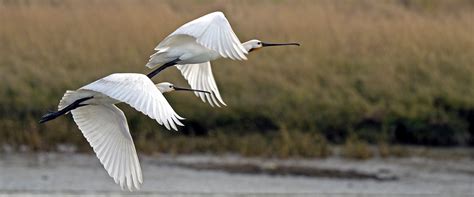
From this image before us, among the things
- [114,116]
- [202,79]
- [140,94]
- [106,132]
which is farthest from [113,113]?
[140,94]

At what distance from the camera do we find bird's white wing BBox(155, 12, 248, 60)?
9828mm

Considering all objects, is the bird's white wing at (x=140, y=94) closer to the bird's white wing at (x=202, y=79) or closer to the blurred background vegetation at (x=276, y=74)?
the bird's white wing at (x=202, y=79)

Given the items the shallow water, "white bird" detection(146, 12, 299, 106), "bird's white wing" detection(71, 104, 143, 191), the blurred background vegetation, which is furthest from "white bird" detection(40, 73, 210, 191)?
the blurred background vegetation

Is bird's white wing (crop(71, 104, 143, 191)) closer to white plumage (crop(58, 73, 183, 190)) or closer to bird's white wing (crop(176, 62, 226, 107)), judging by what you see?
white plumage (crop(58, 73, 183, 190))

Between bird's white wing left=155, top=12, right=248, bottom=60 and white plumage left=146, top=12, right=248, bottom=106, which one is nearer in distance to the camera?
bird's white wing left=155, top=12, right=248, bottom=60

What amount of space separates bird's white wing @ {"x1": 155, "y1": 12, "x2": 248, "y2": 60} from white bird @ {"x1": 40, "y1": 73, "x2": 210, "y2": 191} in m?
0.44

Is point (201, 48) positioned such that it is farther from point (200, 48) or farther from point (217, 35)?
point (217, 35)

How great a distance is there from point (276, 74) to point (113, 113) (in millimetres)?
7658

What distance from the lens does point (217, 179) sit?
52.6 ft

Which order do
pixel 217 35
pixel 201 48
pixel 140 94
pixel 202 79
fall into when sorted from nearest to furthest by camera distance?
pixel 140 94 → pixel 217 35 → pixel 201 48 → pixel 202 79

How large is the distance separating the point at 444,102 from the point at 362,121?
1.00 meters

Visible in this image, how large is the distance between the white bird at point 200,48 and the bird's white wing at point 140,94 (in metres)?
0.53

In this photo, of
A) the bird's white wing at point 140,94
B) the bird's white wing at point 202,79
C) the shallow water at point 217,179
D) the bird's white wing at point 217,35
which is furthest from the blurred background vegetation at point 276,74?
the bird's white wing at point 140,94

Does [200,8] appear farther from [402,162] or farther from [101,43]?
[402,162]
